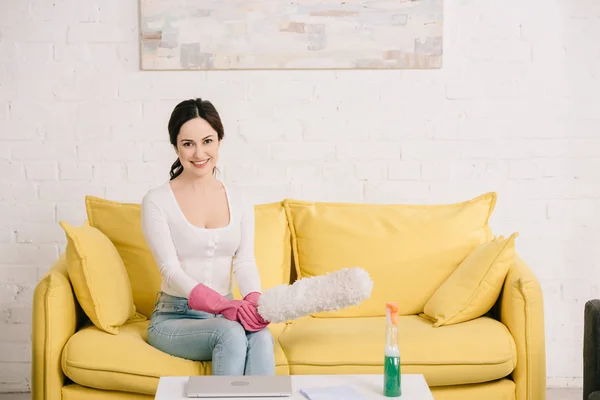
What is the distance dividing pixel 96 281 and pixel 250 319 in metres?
0.57

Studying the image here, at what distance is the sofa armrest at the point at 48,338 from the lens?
260 centimetres

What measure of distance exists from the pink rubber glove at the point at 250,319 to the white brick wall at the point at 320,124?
1076 millimetres

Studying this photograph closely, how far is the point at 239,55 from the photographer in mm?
3480

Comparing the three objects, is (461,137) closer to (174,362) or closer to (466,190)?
(466,190)

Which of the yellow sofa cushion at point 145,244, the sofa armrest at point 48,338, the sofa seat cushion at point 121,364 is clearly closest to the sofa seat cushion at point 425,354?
the sofa seat cushion at point 121,364

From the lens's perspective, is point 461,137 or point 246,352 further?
point 461,137

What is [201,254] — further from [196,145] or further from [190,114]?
[190,114]

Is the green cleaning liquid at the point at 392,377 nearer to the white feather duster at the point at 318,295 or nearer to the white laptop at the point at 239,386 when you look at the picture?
the white laptop at the point at 239,386

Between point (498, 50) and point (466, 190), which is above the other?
point (498, 50)

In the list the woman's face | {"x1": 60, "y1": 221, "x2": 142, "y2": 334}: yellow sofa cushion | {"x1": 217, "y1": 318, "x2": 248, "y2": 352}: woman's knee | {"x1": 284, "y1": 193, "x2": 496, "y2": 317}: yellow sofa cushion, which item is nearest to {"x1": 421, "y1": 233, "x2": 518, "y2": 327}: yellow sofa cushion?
{"x1": 284, "y1": 193, "x2": 496, "y2": 317}: yellow sofa cushion

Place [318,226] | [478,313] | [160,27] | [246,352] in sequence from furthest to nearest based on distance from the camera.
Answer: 1. [160,27]
2. [318,226]
3. [478,313]
4. [246,352]

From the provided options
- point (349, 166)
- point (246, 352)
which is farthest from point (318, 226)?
point (246, 352)

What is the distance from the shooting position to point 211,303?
255 centimetres

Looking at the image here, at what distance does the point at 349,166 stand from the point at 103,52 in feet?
3.90
